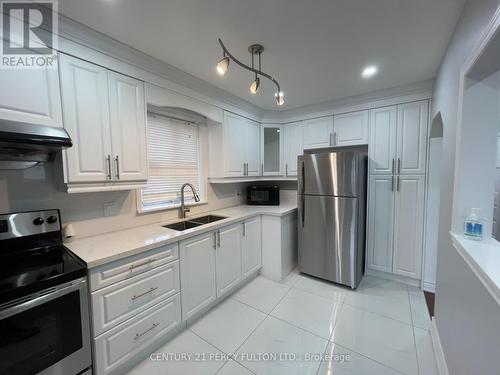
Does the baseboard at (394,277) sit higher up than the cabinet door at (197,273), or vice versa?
the cabinet door at (197,273)

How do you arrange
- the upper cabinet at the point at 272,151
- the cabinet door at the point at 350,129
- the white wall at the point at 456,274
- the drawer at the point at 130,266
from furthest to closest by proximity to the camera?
the upper cabinet at the point at 272,151 → the cabinet door at the point at 350,129 → the drawer at the point at 130,266 → the white wall at the point at 456,274

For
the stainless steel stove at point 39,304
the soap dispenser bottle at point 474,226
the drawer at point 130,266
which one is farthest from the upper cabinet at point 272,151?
the stainless steel stove at point 39,304

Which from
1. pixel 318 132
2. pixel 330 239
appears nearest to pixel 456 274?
pixel 330 239

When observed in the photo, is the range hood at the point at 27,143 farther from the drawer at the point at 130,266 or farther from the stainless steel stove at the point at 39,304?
the drawer at the point at 130,266

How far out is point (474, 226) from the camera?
1.17 meters

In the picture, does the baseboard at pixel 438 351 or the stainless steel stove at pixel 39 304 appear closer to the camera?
the stainless steel stove at pixel 39 304

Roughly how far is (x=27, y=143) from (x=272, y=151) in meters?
2.86

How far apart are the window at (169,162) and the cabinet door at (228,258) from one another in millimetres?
691

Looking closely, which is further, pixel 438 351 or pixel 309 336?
pixel 309 336

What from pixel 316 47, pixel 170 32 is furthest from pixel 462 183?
pixel 170 32

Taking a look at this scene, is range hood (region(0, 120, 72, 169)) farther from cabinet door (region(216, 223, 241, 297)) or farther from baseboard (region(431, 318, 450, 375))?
baseboard (region(431, 318, 450, 375))

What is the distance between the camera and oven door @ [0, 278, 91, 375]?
99cm

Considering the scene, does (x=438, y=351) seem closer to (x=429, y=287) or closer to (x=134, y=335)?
(x=429, y=287)

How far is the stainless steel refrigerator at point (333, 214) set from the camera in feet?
7.98
